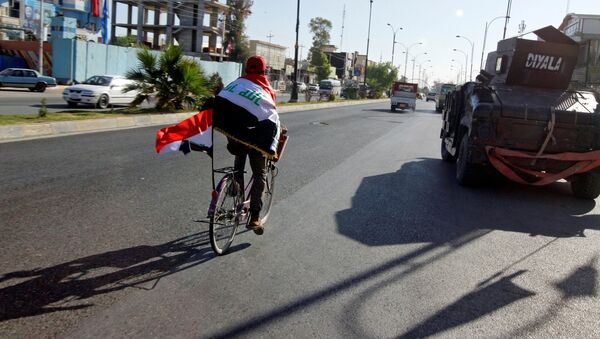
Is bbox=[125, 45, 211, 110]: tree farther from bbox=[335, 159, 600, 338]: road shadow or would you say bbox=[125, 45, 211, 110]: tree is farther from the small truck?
the small truck

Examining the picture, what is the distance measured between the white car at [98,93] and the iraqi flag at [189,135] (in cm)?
1767

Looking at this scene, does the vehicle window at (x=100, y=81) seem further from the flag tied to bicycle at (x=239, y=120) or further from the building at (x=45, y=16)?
the building at (x=45, y=16)

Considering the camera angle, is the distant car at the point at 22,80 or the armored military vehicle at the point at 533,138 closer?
the armored military vehicle at the point at 533,138

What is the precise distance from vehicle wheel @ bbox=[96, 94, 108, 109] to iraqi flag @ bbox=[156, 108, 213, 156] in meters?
18.8

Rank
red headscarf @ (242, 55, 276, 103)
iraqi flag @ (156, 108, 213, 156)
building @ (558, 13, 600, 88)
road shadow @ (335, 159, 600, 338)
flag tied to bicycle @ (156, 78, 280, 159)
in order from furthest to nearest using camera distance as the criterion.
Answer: building @ (558, 13, 600, 88)
red headscarf @ (242, 55, 276, 103)
flag tied to bicycle @ (156, 78, 280, 159)
iraqi flag @ (156, 108, 213, 156)
road shadow @ (335, 159, 600, 338)

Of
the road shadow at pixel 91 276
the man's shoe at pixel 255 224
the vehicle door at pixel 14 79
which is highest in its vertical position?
the vehicle door at pixel 14 79

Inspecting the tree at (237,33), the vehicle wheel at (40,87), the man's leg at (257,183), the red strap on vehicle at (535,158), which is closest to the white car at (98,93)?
the vehicle wheel at (40,87)

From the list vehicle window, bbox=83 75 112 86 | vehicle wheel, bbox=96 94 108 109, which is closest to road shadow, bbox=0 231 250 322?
vehicle wheel, bbox=96 94 108 109

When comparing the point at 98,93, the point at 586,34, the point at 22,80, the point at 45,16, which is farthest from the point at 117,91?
the point at 586,34

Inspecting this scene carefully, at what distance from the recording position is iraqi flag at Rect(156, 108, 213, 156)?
4492 millimetres

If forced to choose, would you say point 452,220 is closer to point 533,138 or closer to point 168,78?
point 533,138

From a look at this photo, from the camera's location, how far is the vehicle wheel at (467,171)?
29.4 ft

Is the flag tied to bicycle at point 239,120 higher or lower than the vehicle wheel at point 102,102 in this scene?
higher

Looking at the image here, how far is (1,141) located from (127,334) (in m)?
9.65
